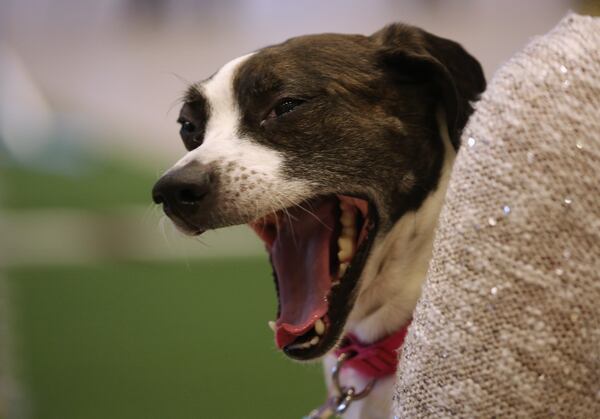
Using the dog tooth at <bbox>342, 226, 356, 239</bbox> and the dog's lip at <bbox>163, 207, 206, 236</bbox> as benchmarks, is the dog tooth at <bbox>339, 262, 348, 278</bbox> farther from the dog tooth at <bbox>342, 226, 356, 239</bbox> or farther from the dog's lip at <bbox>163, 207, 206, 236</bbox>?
the dog's lip at <bbox>163, 207, 206, 236</bbox>

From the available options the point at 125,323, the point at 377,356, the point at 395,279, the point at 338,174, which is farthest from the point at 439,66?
the point at 125,323

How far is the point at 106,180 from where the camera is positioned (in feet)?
8.41

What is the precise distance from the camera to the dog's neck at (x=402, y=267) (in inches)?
39.4

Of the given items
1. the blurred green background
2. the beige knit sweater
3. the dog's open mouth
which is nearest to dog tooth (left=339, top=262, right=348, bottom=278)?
the dog's open mouth

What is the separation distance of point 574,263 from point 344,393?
55cm

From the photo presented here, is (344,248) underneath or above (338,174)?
underneath

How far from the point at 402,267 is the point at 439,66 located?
0.29m

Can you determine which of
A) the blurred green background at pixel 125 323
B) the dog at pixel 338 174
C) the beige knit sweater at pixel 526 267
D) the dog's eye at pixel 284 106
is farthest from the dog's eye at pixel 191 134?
the blurred green background at pixel 125 323

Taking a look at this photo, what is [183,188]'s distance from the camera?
89 cm

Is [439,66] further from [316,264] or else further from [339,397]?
[339,397]

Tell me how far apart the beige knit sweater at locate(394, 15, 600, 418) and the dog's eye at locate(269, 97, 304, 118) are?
0.45m

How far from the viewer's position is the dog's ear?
3.17ft

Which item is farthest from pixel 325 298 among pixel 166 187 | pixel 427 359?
pixel 427 359

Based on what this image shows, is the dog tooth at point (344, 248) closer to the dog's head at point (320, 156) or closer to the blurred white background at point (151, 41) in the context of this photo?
the dog's head at point (320, 156)
